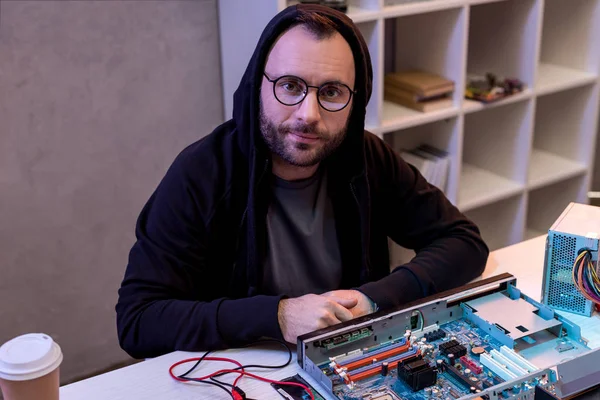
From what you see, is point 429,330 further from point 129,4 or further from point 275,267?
point 129,4

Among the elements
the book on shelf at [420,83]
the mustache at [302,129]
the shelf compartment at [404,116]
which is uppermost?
the mustache at [302,129]

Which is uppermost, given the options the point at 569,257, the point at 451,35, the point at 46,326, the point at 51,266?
the point at 451,35

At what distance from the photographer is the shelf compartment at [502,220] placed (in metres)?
3.01

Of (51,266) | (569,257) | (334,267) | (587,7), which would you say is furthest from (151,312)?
(587,7)

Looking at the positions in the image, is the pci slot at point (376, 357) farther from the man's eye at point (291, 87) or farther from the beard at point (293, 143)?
the man's eye at point (291, 87)

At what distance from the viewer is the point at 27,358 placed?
0.97 m

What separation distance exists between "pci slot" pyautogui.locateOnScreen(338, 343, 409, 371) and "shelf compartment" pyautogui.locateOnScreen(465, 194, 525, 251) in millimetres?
1774

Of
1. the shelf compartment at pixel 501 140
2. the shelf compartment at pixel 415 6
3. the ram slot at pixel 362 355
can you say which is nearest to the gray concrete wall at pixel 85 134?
the shelf compartment at pixel 415 6

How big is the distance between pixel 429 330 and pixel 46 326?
1.56m

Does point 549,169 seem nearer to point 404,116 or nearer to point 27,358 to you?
point 404,116

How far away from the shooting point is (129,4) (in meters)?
2.29

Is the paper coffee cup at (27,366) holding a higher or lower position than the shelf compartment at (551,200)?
higher

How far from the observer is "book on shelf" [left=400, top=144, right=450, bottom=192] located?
2.67m

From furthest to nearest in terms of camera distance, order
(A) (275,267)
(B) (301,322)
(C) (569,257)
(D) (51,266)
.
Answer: (D) (51,266)
(A) (275,267)
(C) (569,257)
(B) (301,322)
